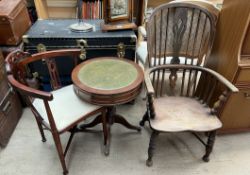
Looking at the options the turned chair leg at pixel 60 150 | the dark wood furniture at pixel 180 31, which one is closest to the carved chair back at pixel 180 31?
the dark wood furniture at pixel 180 31

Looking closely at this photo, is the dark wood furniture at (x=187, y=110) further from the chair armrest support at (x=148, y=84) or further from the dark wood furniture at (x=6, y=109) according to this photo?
the dark wood furniture at (x=6, y=109)

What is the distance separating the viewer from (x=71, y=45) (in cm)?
180

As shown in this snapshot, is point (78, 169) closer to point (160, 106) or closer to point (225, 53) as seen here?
point (160, 106)

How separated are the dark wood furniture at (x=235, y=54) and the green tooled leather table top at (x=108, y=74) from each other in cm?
69

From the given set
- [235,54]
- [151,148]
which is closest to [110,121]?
[151,148]

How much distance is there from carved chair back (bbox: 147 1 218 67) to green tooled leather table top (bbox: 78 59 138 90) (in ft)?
0.73

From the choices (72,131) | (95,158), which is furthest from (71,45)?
(95,158)

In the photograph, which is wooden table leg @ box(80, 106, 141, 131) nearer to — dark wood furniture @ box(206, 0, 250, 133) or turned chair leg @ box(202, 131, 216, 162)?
turned chair leg @ box(202, 131, 216, 162)

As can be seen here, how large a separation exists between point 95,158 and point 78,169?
16 centimetres

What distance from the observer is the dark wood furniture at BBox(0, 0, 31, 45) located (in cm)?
169

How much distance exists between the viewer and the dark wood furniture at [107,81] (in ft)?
4.16

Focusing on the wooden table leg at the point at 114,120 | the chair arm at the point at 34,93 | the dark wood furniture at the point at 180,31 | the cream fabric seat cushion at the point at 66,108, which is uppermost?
the dark wood furniture at the point at 180,31

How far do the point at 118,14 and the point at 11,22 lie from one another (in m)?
0.91

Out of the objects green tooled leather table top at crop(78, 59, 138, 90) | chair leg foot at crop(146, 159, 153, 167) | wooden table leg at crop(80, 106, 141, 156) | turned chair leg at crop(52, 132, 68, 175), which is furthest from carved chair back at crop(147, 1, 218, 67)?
turned chair leg at crop(52, 132, 68, 175)
